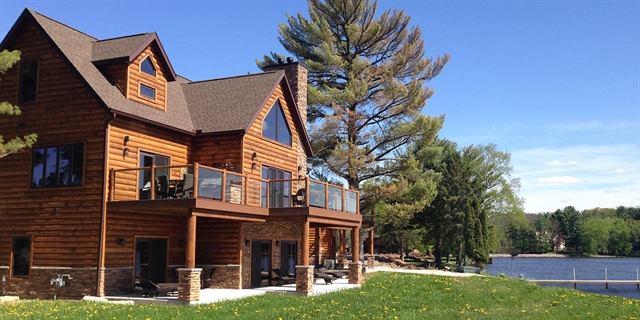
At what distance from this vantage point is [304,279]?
18094mm

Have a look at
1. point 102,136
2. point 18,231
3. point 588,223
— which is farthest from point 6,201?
point 588,223

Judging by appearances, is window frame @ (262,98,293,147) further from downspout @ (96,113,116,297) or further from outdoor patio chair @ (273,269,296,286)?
downspout @ (96,113,116,297)

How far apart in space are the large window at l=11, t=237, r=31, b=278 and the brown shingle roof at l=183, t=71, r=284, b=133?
6629mm

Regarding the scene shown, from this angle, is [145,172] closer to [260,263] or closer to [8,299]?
[8,299]

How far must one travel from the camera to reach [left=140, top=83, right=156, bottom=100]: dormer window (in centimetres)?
1934

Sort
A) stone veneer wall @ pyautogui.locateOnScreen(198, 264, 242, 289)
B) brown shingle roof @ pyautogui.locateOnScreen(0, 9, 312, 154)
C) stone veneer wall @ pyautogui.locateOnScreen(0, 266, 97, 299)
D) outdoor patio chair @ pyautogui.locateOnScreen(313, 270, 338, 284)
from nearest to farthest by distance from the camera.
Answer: stone veneer wall @ pyautogui.locateOnScreen(0, 266, 97, 299) < brown shingle roof @ pyautogui.locateOnScreen(0, 9, 312, 154) < stone veneer wall @ pyautogui.locateOnScreen(198, 264, 242, 289) < outdoor patio chair @ pyautogui.locateOnScreen(313, 270, 338, 284)

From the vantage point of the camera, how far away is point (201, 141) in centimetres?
2092

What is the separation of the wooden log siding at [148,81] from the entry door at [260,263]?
585cm

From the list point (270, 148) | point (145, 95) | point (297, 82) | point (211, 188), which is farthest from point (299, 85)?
point (211, 188)

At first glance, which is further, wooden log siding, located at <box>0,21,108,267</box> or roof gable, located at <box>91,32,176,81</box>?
roof gable, located at <box>91,32,176,81</box>

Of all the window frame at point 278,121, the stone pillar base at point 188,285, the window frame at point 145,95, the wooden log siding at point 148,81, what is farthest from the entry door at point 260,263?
the window frame at point 145,95

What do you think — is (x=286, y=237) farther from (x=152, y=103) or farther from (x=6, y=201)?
(x=6, y=201)

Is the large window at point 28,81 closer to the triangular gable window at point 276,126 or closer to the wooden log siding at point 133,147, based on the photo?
the wooden log siding at point 133,147

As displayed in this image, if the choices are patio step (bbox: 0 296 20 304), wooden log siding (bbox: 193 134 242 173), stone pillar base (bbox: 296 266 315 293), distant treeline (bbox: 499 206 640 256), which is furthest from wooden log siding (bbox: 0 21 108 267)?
distant treeline (bbox: 499 206 640 256)
